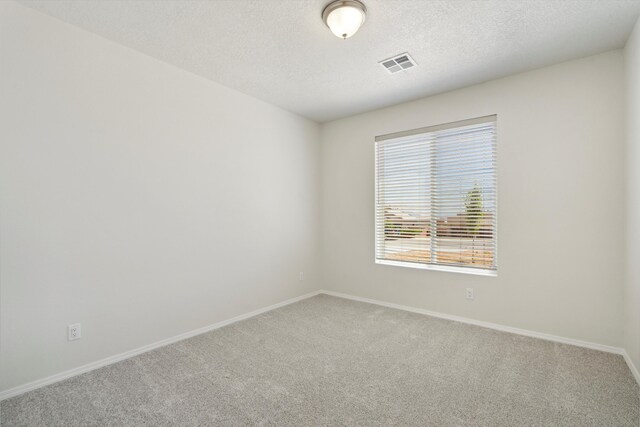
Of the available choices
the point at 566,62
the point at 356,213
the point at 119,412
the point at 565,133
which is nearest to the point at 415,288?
the point at 356,213

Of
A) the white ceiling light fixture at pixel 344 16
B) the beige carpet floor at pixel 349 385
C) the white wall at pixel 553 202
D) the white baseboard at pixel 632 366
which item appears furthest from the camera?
the white wall at pixel 553 202

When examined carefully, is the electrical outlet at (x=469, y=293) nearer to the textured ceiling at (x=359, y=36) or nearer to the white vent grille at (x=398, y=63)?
the textured ceiling at (x=359, y=36)

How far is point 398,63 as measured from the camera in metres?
2.96

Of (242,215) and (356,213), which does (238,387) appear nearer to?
(242,215)

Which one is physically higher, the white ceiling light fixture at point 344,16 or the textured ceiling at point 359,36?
the textured ceiling at point 359,36

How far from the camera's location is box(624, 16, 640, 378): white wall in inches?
90.7

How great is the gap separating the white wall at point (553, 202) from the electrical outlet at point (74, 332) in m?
3.44

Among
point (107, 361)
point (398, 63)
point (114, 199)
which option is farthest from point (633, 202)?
point (107, 361)

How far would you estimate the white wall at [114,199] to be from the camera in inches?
85.0

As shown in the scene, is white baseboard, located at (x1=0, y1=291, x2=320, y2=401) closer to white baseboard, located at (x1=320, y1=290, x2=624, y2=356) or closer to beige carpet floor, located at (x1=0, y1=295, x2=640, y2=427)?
beige carpet floor, located at (x1=0, y1=295, x2=640, y2=427)

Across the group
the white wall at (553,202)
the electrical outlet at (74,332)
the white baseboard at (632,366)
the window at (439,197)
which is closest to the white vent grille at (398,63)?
the white wall at (553,202)

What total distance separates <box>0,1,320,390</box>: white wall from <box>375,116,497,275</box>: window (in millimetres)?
1702

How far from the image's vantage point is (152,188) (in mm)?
2895

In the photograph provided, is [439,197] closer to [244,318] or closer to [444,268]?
[444,268]
